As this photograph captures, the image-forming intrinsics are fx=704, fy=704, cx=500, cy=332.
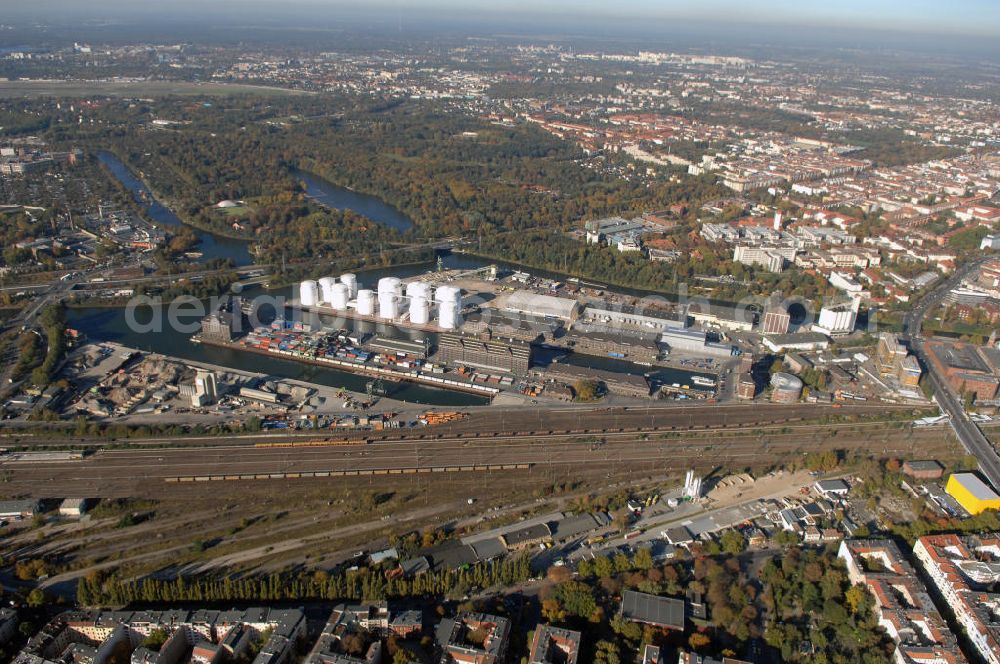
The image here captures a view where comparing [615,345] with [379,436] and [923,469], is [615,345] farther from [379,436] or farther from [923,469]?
[923,469]

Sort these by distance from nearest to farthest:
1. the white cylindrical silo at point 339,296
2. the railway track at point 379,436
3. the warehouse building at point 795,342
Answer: the railway track at point 379,436
the warehouse building at point 795,342
the white cylindrical silo at point 339,296

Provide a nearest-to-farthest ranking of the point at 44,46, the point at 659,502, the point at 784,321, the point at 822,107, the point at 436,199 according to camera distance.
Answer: the point at 659,502 < the point at 784,321 < the point at 436,199 < the point at 822,107 < the point at 44,46

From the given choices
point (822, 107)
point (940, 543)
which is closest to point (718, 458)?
point (940, 543)

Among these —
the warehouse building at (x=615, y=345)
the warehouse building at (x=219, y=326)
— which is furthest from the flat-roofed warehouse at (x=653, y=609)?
the warehouse building at (x=219, y=326)

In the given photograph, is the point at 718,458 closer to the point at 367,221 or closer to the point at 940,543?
the point at 940,543

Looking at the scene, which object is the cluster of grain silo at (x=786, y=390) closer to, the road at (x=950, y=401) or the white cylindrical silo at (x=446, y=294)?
the road at (x=950, y=401)

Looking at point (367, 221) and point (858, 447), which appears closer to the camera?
point (858, 447)

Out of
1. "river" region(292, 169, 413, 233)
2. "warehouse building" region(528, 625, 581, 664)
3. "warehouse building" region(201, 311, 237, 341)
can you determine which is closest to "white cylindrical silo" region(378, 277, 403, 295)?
"warehouse building" region(201, 311, 237, 341)
